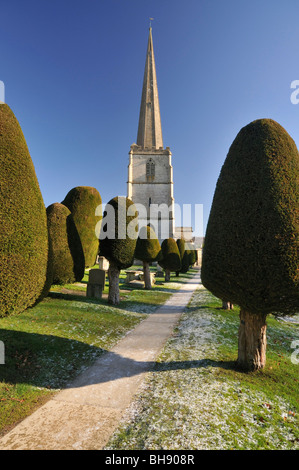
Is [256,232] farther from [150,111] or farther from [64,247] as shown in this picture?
[150,111]

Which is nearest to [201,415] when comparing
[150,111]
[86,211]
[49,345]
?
[49,345]

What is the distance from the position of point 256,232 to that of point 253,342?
103 inches

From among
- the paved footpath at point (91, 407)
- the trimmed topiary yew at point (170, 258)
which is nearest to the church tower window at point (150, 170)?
the trimmed topiary yew at point (170, 258)

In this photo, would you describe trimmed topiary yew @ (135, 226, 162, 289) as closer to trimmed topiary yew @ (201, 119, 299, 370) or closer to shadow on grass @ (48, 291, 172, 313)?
shadow on grass @ (48, 291, 172, 313)

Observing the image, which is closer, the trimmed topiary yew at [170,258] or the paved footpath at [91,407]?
the paved footpath at [91,407]

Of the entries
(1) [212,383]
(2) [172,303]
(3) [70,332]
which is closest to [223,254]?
(1) [212,383]

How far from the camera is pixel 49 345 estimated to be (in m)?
6.34

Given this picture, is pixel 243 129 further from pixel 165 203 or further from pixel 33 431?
pixel 165 203

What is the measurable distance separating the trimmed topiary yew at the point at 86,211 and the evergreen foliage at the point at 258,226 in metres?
10.8

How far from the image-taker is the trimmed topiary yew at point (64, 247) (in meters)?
10.8

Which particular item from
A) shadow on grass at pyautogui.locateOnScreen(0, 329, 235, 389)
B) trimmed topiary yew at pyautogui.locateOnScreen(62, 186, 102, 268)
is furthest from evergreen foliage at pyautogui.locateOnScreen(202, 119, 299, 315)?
trimmed topiary yew at pyautogui.locateOnScreen(62, 186, 102, 268)

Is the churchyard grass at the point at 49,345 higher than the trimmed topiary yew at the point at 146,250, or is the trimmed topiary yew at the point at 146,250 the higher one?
the trimmed topiary yew at the point at 146,250

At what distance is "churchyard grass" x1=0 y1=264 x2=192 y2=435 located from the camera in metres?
4.40

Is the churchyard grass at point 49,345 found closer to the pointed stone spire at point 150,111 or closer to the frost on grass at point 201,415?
the frost on grass at point 201,415
